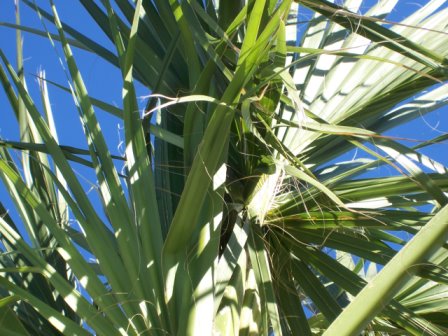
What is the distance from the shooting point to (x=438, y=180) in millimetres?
1230

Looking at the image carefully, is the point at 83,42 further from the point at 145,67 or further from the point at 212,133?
the point at 212,133

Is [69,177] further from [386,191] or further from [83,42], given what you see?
[386,191]

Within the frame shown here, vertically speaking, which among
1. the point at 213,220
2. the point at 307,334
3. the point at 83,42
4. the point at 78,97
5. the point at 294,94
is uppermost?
the point at 83,42

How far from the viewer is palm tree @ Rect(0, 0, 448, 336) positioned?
3.47 feet

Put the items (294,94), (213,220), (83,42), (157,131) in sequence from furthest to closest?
(83,42), (157,131), (213,220), (294,94)

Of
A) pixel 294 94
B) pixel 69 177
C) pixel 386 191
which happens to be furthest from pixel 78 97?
pixel 386 191

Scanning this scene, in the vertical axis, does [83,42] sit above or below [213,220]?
above

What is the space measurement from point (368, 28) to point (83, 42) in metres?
0.56

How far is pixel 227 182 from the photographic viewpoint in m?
1.38

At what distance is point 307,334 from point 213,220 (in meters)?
0.30

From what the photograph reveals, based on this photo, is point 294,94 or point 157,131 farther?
point 157,131

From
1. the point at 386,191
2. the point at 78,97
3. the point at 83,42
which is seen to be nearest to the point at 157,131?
the point at 78,97

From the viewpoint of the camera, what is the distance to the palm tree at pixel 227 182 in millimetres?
1058

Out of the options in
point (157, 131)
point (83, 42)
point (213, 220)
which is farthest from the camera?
point (83, 42)
